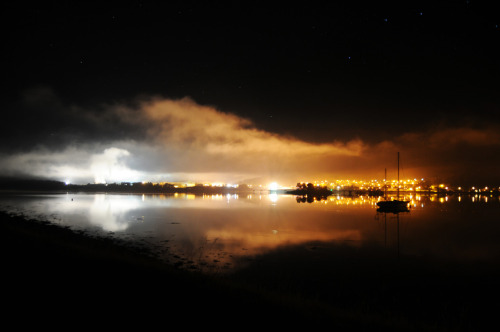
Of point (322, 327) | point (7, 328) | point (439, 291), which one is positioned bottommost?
point (439, 291)

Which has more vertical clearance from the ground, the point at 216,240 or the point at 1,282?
the point at 1,282

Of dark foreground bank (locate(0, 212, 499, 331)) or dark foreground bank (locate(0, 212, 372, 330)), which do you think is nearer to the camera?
dark foreground bank (locate(0, 212, 372, 330))

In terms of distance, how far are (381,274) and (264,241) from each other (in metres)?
12.7

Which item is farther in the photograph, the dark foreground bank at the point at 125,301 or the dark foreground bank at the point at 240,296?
the dark foreground bank at the point at 240,296

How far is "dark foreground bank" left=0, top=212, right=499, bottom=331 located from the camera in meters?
→ 8.66

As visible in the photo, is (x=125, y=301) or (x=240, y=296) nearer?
(x=125, y=301)

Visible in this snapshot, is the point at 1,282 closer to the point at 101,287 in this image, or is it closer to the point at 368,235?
the point at 101,287

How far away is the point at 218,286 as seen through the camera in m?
12.3

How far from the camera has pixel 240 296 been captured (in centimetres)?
1134

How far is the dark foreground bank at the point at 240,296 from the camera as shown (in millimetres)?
8656

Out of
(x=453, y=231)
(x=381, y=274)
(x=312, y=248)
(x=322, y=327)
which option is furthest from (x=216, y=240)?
(x=453, y=231)

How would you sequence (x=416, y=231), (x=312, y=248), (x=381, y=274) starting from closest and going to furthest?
(x=381, y=274) < (x=312, y=248) < (x=416, y=231)

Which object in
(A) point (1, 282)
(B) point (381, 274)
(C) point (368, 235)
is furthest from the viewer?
(C) point (368, 235)

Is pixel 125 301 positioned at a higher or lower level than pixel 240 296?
higher
